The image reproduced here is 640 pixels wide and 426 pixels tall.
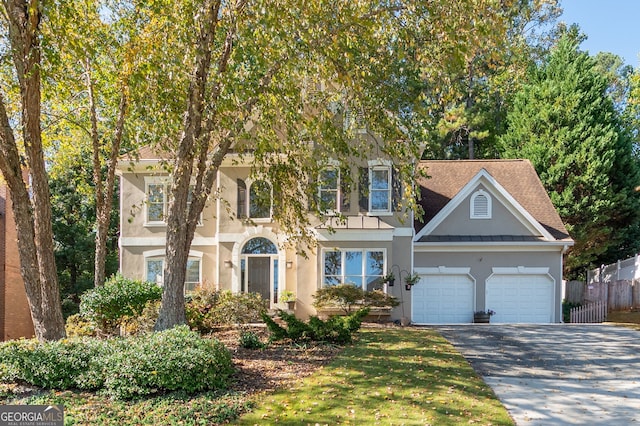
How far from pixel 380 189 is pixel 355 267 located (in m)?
2.80

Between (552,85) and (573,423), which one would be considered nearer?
(573,423)

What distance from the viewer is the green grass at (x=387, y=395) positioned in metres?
7.84

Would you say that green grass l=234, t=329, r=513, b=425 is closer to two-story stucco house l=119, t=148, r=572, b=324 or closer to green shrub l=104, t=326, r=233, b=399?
green shrub l=104, t=326, r=233, b=399

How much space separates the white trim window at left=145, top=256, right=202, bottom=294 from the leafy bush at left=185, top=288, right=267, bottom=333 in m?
3.40

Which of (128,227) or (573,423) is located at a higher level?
(128,227)

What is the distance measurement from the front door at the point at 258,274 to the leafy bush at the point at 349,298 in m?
2.24

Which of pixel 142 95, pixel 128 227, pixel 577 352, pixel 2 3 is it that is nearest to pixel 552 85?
pixel 577 352

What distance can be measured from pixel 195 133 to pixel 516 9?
661 cm

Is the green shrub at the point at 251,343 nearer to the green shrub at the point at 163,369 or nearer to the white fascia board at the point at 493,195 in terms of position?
the green shrub at the point at 163,369

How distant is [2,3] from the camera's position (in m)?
9.84

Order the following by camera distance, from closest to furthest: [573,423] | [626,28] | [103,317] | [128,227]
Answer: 1. [573,423]
2. [103,317]
3. [128,227]
4. [626,28]

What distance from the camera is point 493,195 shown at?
21906 mm

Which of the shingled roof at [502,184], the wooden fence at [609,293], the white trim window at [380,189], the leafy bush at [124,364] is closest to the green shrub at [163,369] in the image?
the leafy bush at [124,364]

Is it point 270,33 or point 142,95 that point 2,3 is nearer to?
point 142,95
